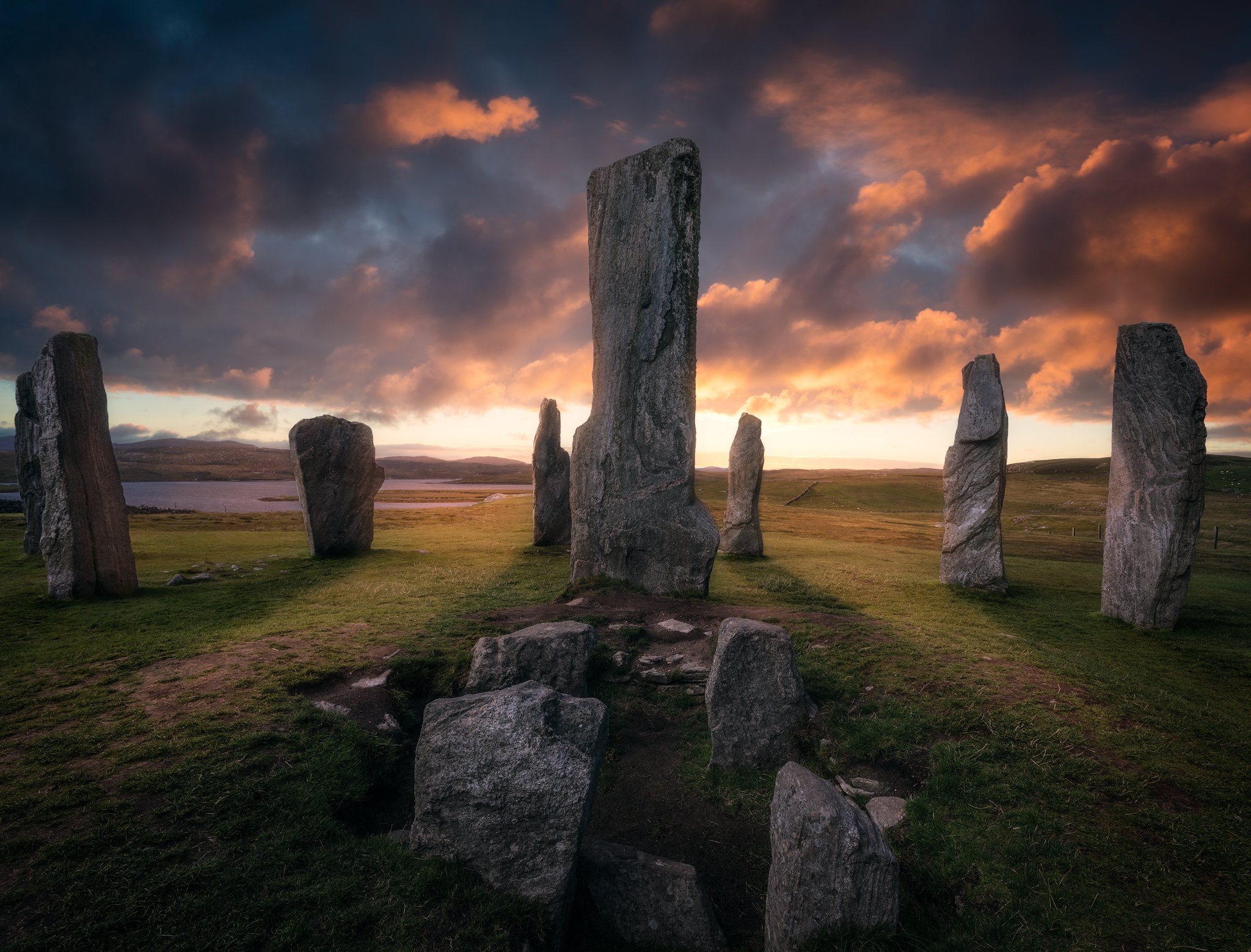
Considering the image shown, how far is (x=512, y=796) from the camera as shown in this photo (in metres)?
4.67

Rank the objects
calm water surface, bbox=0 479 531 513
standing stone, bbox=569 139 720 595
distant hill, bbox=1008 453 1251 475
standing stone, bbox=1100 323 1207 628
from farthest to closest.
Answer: distant hill, bbox=1008 453 1251 475 < calm water surface, bbox=0 479 531 513 < standing stone, bbox=569 139 720 595 < standing stone, bbox=1100 323 1207 628

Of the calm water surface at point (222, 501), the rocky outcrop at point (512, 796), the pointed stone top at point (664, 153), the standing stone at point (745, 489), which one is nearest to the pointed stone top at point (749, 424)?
the standing stone at point (745, 489)

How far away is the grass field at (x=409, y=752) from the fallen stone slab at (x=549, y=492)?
23.9 feet

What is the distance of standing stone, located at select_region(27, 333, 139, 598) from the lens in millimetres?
11094

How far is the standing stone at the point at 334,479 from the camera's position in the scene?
16.4 metres

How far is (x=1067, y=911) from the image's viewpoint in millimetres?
4152

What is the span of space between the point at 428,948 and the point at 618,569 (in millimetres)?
8303

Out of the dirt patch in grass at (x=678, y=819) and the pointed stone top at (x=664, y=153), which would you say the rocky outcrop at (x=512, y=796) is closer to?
the dirt patch in grass at (x=678, y=819)

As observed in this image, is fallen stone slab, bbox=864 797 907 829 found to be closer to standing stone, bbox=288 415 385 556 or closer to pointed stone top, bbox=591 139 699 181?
pointed stone top, bbox=591 139 699 181

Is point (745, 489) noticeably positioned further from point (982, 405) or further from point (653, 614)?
point (653, 614)

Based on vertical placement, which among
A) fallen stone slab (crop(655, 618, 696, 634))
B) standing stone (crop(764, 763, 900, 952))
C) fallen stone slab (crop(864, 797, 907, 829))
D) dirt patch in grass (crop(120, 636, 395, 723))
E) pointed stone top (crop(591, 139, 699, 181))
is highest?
pointed stone top (crop(591, 139, 699, 181))

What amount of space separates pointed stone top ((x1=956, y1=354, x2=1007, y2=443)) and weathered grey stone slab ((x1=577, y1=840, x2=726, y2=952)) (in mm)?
12111

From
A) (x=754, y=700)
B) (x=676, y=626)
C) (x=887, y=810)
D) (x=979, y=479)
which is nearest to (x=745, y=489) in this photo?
(x=979, y=479)

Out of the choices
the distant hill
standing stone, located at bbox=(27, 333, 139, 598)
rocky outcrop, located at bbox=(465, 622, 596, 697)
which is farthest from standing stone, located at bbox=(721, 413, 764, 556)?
the distant hill
